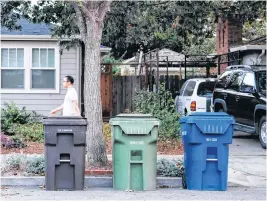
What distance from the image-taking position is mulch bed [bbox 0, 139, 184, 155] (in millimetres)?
12617

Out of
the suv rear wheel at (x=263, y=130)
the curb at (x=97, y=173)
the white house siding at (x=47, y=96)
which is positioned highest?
the white house siding at (x=47, y=96)

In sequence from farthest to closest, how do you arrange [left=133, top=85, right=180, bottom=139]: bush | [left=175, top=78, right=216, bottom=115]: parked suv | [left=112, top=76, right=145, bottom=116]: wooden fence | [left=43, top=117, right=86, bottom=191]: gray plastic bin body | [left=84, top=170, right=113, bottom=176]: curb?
[left=112, top=76, right=145, bottom=116]: wooden fence < [left=175, top=78, right=216, bottom=115]: parked suv < [left=133, top=85, right=180, bottom=139]: bush < [left=84, top=170, right=113, bottom=176]: curb < [left=43, top=117, right=86, bottom=191]: gray plastic bin body

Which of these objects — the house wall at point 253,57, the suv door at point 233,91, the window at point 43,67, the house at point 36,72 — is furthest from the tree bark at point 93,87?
the house wall at point 253,57

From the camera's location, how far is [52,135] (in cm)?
857

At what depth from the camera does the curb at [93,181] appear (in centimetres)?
912

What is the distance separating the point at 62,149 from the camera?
859 cm

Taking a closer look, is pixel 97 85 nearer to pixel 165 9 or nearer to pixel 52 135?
pixel 52 135

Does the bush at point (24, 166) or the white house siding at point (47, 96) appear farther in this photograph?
the white house siding at point (47, 96)

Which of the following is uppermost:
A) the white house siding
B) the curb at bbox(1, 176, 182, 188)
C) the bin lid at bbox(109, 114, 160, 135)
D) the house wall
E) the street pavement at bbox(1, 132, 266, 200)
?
the house wall

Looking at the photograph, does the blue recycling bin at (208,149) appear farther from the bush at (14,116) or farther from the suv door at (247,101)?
the bush at (14,116)

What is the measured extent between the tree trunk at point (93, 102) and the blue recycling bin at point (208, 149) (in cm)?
186

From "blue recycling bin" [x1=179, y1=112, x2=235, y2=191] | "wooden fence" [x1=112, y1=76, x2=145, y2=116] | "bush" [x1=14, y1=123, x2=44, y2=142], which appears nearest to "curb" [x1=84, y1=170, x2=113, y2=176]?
"blue recycling bin" [x1=179, y1=112, x2=235, y2=191]

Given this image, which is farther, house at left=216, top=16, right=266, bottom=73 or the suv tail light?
house at left=216, top=16, right=266, bottom=73

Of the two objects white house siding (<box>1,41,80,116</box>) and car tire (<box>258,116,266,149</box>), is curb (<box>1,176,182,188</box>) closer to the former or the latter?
car tire (<box>258,116,266,149</box>)
